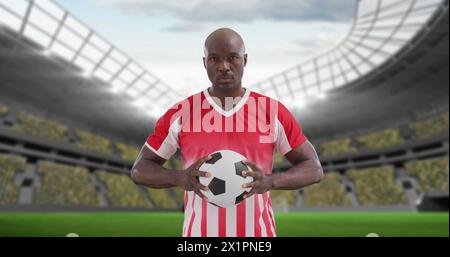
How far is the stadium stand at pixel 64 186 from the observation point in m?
34.4

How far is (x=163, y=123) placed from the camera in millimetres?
2436

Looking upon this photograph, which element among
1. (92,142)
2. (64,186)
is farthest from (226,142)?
(92,142)

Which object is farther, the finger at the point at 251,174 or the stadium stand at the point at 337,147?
the stadium stand at the point at 337,147

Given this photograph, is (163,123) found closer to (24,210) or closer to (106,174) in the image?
(24,210)

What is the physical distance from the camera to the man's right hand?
2.07 m

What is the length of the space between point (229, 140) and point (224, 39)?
0.54 m

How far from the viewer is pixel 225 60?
2.15 metres

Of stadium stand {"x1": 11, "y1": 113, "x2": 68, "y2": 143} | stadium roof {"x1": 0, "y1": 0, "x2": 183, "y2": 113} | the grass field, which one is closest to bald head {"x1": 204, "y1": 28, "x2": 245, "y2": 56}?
the grass field

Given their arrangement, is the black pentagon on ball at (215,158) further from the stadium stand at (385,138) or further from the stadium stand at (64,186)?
the stadium stand at (385,138)

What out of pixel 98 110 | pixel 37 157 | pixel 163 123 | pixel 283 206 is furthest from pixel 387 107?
pixel 163 123

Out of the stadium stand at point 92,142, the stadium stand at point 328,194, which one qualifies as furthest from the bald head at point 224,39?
the stadium stand at point 92,142

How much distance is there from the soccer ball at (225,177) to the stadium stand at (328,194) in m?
44.0

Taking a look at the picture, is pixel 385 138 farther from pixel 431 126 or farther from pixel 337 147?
pixel 337 147

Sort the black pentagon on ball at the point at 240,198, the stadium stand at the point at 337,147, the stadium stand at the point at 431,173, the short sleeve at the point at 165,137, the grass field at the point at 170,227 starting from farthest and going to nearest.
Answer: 1. the stadium stand at the point at 337,147
2. the stadium stand at the point at 431,173
3. the grass field at the point at 170,227
4. the short sleeve at the point at 165,137
5. the black pentagon on ball at the point at 240,198
